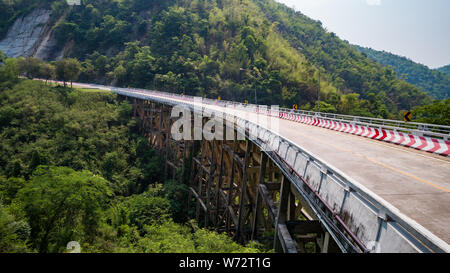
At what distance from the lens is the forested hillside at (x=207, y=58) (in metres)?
55.1

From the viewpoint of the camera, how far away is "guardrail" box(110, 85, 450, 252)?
9.33 feet

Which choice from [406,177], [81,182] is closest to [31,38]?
[81,182]

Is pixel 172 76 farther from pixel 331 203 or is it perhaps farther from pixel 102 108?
pixel 331 203

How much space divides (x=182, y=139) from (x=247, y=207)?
A: 12.7 m

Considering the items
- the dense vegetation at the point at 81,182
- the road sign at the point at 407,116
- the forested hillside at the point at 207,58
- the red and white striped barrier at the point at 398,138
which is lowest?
the dense vegetation at the point at 81,182

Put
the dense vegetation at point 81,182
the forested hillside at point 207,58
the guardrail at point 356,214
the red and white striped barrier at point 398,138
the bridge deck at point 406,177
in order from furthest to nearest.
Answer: the forested hillside at point 207,58, the dense vegetation at point 81,182, the red and white striped barrier at point 398,138, the bridge deck at point 406,177, the guardrail at point 356,214

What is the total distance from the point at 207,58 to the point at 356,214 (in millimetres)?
59921

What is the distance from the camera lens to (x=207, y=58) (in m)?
60.0

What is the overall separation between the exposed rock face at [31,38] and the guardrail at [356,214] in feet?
262

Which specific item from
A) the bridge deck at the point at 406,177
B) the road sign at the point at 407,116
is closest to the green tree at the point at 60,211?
the bridge deck at the point at 406,177

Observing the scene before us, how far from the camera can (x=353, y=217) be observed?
151 inches

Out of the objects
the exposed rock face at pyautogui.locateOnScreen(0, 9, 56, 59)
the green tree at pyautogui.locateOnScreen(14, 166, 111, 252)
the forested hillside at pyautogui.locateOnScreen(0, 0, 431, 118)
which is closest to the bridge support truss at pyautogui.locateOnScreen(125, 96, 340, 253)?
the green tree at pyautogui.locateOnScreen(14, 166, 111, 252)

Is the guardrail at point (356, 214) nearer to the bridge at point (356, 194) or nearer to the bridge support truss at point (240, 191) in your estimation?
the bridge at point (356, 194)
